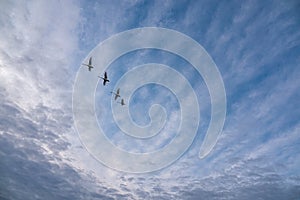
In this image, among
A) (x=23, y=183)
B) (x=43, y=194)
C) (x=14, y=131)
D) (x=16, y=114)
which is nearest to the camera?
(x=16, y=114)

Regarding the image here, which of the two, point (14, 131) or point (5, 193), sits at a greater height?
point (14, 131)

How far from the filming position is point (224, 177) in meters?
34.7

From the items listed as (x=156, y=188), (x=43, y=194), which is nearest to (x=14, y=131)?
(x=43, y=194)

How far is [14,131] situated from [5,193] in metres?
22.0

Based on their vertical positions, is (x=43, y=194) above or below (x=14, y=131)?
below

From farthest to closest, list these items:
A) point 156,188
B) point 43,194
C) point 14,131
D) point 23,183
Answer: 1. point 43,194
2. point 23,183
3. point 156,188
4. point 14,131

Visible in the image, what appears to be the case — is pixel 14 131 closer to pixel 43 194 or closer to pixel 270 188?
pixel 43 194

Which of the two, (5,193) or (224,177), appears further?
(5,193)

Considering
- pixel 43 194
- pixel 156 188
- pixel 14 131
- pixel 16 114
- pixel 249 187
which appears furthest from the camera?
pixel 43 194

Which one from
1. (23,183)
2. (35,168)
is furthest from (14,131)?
(23,183)

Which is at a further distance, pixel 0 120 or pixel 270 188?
pixel 270 188

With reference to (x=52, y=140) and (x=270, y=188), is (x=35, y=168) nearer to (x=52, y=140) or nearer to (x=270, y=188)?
(x=52, y=140)

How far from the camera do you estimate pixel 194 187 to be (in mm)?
36969

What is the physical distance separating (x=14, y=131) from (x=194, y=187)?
93.0ft
